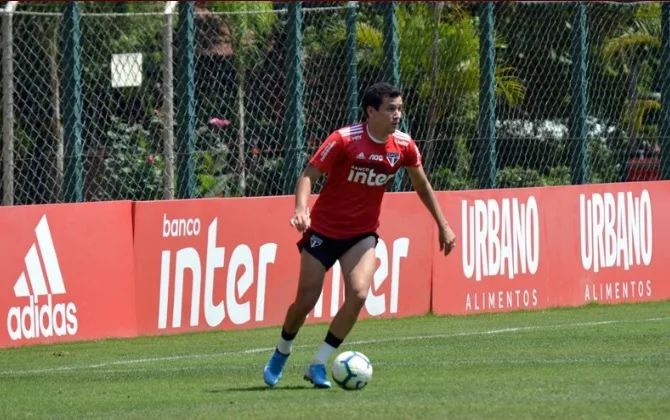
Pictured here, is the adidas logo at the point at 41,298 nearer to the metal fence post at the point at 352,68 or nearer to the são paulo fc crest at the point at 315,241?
the metal fence post at the point at 352,68

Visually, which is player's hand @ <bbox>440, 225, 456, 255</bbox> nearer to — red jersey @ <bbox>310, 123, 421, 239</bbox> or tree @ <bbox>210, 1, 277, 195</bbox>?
red jersey @ <bbox>310, 123, 421, 239</bbox>

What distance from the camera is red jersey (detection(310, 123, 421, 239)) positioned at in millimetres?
9836

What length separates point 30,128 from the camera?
15938 mm

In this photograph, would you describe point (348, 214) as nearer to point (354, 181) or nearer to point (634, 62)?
point (354, 181)

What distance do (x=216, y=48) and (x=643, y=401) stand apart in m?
10.5

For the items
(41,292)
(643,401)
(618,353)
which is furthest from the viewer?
(41,292)

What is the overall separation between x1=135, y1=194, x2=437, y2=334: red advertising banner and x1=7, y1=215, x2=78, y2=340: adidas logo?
32.3 inches

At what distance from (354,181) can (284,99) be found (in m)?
6.12

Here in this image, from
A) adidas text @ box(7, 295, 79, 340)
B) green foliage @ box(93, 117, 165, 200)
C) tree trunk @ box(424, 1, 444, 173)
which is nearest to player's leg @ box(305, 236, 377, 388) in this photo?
adidas text @ box(7, 295, 79, 340)

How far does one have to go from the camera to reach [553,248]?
17375mm

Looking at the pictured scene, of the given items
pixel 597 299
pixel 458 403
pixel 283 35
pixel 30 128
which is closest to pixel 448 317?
pixel 597 299

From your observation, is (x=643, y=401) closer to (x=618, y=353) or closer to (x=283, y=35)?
(x=618, y=353)

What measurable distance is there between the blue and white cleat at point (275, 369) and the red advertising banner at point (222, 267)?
4.62 m

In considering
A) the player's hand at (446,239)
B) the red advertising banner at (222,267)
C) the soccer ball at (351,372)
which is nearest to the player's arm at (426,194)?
the player's hand at (446,239)
